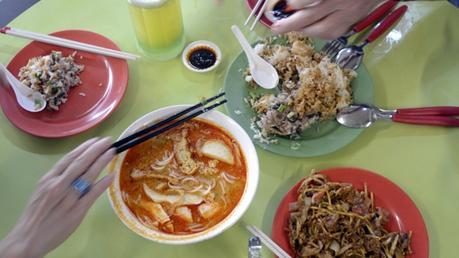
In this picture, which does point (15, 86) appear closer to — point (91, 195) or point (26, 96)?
point (26, 96)

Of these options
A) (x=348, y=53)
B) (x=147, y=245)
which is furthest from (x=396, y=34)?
(x=147, y=245)

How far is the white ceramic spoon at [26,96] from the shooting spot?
5.00 feet

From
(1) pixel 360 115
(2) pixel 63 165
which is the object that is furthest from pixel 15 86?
(1) pixel 360 115

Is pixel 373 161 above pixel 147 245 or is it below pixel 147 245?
above

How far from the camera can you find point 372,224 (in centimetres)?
133

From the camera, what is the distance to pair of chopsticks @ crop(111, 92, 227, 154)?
4.25ft

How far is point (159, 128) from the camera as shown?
1366mm

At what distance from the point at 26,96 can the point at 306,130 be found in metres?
1.04

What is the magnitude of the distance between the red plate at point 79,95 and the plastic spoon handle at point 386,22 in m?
1.03

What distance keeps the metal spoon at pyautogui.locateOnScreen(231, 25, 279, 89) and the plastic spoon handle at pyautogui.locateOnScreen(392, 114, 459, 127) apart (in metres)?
0.48

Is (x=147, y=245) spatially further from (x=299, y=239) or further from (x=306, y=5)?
(x=306, y=5)

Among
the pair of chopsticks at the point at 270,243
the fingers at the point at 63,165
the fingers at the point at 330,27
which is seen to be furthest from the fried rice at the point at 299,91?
the fingers at the point at 63,165

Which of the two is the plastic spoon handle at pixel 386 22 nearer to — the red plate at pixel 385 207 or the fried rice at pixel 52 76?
the red plate at pixel 385 207

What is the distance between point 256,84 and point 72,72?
28.5 inches
